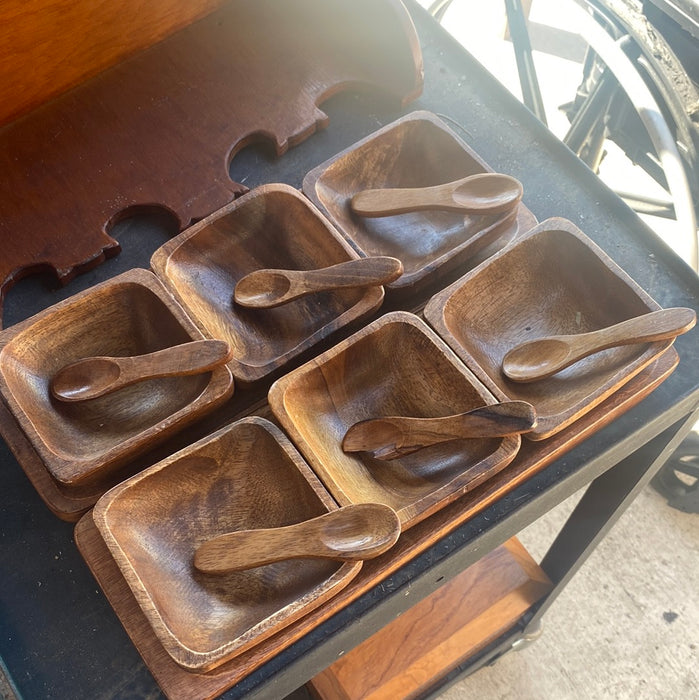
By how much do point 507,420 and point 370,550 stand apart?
0.55 ft

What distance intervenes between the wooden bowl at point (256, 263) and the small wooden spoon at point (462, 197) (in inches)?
3.1

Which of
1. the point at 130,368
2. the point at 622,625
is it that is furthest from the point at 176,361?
the point at 622,625

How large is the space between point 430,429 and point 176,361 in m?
0.24

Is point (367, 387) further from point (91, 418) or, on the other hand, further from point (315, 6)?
point (315, 6)

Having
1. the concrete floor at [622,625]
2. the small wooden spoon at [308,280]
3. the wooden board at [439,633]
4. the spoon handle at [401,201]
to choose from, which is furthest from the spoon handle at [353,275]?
the concrete floor at [622,625]

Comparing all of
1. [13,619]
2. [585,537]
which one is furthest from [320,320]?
[585,537]

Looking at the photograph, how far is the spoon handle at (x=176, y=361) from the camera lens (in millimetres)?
782

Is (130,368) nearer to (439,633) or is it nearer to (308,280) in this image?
(308,280)

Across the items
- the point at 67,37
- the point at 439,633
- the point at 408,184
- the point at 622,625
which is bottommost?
the point at 622,625

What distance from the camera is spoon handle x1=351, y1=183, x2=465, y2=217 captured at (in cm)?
90

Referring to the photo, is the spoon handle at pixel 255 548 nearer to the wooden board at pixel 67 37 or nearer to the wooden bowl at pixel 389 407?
the wooden bowl at pixel 389 407

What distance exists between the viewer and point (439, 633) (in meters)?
1.34

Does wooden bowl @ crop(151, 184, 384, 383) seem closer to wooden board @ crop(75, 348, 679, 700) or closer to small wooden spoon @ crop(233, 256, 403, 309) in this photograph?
small wooden spoon @ crop(233, 256, 403, 309)

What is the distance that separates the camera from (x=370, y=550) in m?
0.70
